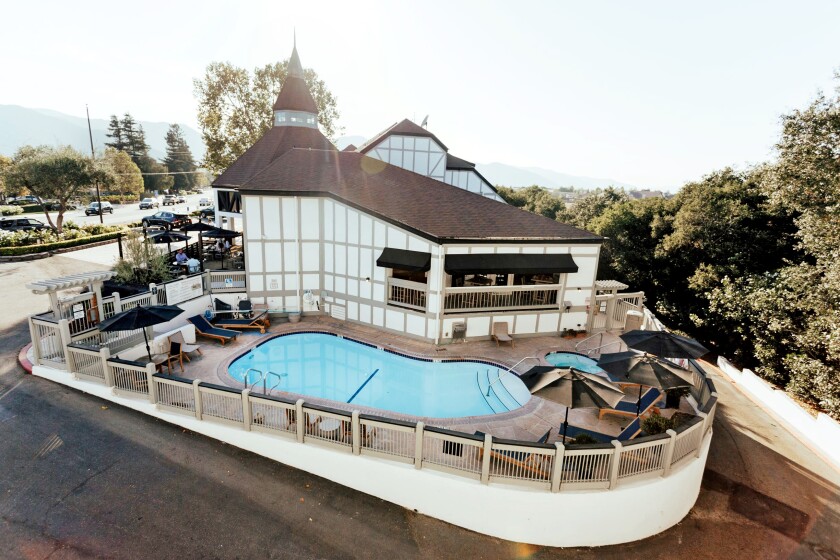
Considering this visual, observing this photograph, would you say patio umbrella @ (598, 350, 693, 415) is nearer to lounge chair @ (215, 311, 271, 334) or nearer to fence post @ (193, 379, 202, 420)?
fence post @ (193, 379, 202, 420)

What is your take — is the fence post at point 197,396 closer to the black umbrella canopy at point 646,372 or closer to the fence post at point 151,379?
the fence post at point 151,379

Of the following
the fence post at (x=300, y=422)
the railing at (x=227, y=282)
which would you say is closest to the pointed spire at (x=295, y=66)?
the railing at (x=227, y=282)

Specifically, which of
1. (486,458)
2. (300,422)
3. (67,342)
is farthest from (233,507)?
(67,342)

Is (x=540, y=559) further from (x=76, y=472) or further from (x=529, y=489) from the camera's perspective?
(x=76, y=472)

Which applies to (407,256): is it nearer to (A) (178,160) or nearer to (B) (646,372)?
(B) (646,372)

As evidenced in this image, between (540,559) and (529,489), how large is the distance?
3.75 feet

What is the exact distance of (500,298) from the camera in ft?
47.3

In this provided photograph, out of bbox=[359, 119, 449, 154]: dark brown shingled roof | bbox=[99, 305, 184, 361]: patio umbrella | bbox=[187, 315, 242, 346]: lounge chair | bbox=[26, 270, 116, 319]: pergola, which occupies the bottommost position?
bbox=[187, 315, 242, 346]: lounge chair

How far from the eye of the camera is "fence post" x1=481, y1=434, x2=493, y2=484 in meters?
6.99

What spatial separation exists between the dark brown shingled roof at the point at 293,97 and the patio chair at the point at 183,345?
18.1m

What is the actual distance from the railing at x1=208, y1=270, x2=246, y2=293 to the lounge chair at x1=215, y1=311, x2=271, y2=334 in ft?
3.98

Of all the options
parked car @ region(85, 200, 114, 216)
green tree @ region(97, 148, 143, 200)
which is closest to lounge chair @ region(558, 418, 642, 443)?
parked car @ region(85, 200, 114, 216)

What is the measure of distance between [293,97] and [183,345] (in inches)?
747

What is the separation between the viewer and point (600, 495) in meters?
7.07
